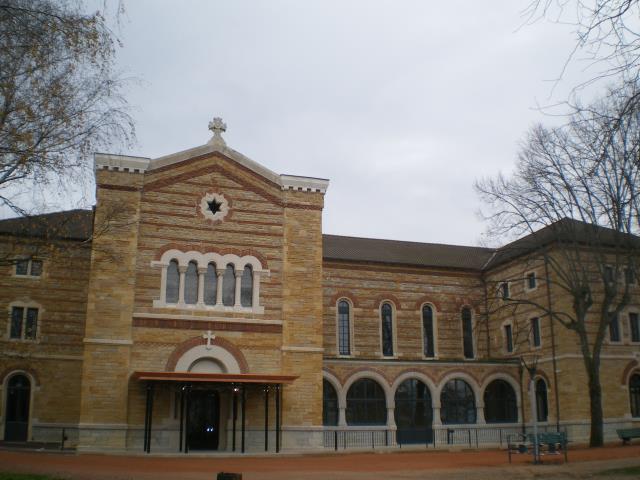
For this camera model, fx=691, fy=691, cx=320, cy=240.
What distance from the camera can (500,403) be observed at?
3619 cm

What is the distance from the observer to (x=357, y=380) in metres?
33.7

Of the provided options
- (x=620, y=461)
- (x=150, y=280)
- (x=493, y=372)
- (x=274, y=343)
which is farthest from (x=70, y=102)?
(x=493, y=372)

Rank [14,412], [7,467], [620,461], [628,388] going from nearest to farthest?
[7,467] < [620,461] < [14,412] < [628,388]

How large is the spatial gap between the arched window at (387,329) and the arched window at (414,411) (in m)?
2.82

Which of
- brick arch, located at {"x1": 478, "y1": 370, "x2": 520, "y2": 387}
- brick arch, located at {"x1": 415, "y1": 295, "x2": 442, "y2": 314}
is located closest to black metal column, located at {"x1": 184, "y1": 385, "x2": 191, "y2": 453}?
brick arch, located at {"x1": 415, "y1": 295, "x2": 442, "y2": 314}

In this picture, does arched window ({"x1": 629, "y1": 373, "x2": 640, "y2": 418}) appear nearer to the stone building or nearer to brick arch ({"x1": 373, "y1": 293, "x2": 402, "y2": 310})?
the stone building

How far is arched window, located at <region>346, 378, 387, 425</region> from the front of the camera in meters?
33.5

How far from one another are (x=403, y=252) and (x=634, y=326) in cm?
1290

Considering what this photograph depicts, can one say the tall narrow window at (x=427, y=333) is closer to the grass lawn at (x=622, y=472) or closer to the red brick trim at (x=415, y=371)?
the red brick trim at (x=415, y=371)

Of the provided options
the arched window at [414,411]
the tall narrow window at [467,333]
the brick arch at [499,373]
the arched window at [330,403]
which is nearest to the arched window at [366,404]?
the arched window at [330,403]

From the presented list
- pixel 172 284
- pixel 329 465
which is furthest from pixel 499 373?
pixel 172 284

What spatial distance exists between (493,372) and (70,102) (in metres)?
27.4

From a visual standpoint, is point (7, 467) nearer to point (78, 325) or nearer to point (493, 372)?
point (78, 325)

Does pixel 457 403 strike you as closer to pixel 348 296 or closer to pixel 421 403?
pixel 421 403
